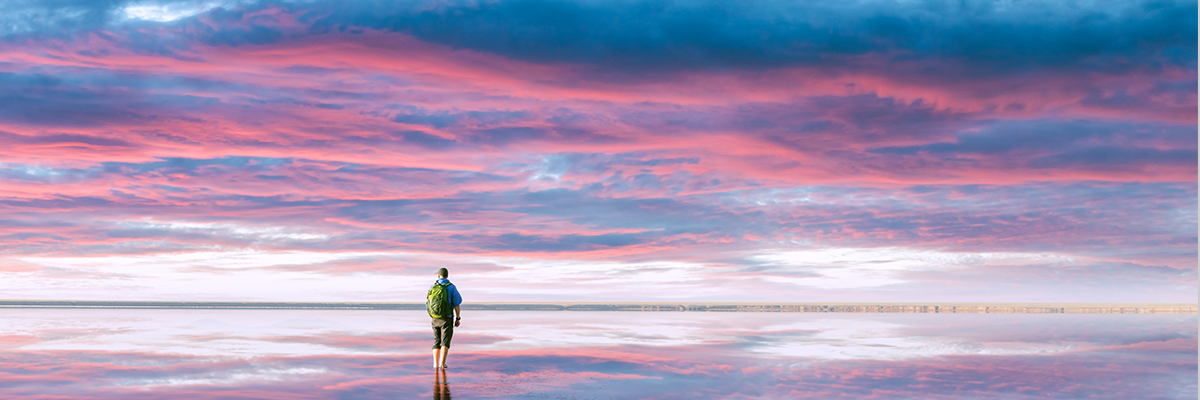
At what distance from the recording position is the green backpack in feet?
57.7

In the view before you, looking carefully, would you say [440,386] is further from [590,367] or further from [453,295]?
[590,367]

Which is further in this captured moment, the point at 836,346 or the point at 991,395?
the point at 836,346

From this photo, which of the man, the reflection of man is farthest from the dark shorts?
the reflection of man

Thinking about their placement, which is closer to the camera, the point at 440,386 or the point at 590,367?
the point at 440,386

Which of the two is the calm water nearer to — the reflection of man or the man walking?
the reflection of man

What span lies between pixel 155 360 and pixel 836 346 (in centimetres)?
1867

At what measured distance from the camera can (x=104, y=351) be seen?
2214 cm

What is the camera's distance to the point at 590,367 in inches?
755

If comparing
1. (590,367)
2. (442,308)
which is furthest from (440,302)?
(590,367)

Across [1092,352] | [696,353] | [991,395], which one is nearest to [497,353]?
[696,353]

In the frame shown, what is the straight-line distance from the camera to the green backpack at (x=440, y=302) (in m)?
17.6

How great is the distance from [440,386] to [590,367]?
4.70m

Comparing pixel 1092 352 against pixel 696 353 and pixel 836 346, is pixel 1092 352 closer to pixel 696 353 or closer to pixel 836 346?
pixel 836 346

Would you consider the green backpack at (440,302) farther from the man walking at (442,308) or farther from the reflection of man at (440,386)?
the reflection of man at (440,386)
